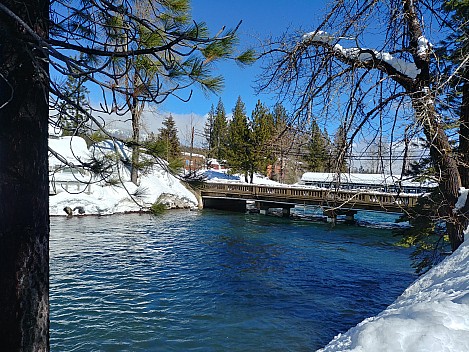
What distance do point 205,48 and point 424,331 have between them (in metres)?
2.35

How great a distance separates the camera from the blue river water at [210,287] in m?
5.45

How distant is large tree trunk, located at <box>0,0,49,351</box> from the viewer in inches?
98.3

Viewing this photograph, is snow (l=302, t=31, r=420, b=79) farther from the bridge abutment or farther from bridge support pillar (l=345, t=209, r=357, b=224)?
the bridge abutment

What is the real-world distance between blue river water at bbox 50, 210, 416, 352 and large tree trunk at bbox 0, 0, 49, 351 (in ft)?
3.62

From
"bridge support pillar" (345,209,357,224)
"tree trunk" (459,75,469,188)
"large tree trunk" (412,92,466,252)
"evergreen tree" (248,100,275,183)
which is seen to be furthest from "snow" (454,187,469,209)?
"evergreen tree" (248,100,275,183)

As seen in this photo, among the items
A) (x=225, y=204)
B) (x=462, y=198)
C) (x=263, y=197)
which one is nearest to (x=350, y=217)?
(x=263, y=197)

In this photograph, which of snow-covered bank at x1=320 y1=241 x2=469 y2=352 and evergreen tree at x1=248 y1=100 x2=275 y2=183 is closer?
snow-covered bank at x1=320 y1=241 x2=469 y2=352

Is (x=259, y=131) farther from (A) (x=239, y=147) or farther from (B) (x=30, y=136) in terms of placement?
(B) (x=30, y=136)

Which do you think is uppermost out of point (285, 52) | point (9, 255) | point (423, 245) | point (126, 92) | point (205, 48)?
point (285, 52)

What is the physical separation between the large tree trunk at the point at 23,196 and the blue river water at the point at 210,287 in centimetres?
110

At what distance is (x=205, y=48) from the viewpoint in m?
2.73

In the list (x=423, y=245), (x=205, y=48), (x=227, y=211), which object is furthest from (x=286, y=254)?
(x=227, y=211)

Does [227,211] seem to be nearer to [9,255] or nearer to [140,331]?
[140,331]

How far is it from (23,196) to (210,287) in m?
5.98
